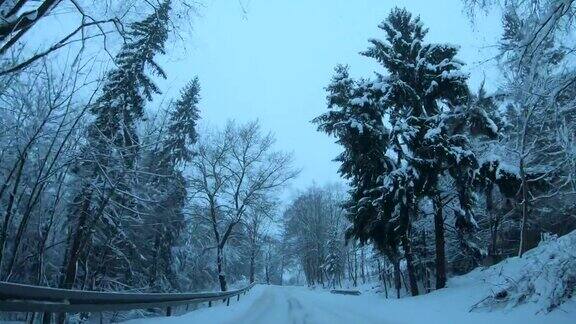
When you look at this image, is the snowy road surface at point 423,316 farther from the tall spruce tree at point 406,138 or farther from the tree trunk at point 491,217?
the tree trunk at point 491,217

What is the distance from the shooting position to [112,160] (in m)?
12.9

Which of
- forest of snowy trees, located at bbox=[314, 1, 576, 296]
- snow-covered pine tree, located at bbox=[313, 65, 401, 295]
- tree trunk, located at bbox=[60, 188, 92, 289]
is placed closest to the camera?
tree trunk, located at bbox=[60, 188, 92, 289]

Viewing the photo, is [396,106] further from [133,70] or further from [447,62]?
[133,70]

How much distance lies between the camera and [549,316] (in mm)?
8266

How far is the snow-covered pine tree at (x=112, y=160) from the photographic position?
1245 centimetres

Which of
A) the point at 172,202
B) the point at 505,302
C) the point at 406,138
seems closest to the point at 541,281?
the point at 505,302

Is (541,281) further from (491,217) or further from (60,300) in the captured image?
(491,217)

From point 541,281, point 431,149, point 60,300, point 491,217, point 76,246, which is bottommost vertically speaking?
point 60,300

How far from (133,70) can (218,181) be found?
45.2ft

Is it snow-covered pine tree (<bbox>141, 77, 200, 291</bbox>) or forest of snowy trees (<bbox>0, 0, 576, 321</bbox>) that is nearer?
forest of snowy trees (<bbox>0, 0, 576, 321</bbox>)

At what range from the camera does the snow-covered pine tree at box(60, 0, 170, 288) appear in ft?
40.9

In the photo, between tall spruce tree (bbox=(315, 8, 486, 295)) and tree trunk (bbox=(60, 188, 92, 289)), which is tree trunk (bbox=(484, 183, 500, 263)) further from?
tree trunk (bbox=(60, 188, 92, 289))

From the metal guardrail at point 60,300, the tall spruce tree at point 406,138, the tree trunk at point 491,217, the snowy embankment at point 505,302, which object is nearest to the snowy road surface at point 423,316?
the snowy embankment at point 505,302

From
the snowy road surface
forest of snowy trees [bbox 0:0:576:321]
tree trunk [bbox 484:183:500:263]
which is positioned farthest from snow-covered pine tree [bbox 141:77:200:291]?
tree trunk [bbox 484:183:500:263]
